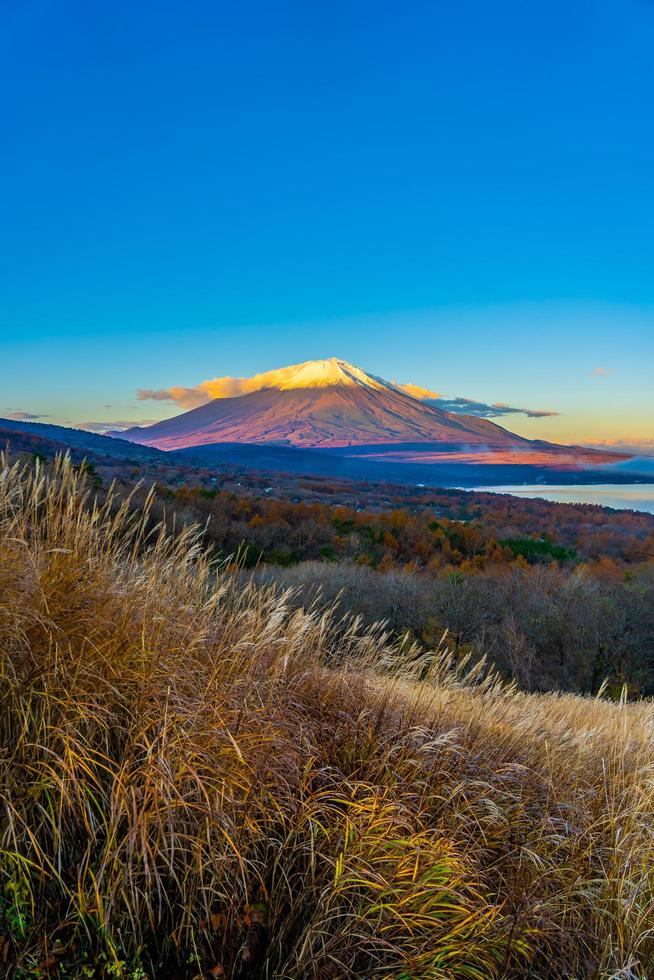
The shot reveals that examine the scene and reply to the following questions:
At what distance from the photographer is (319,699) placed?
4203 millimetres

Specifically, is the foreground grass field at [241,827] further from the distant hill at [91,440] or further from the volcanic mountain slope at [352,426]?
the volcanic mountain slope at [352,426]

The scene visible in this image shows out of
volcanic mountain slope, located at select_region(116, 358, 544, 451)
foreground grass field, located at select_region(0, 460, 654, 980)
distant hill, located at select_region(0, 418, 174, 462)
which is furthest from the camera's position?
volcanic mountain slope, located at select_region(116, 358, 544, 451)

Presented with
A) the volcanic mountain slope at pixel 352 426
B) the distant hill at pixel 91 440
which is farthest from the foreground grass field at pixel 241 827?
the volcanic mountain slope at pixel 352 426

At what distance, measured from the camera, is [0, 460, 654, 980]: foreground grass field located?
2539 mm

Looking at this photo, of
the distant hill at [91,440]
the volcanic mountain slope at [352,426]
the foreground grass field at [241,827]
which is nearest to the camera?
the foreground grass field at [241,827]

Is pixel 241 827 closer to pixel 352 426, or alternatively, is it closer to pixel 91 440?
pixel 91 440

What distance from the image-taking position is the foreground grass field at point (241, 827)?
254 centimetres

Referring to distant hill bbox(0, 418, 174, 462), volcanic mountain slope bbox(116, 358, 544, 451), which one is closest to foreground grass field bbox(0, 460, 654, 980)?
distant hill bbox(0, 418, 174, 462)

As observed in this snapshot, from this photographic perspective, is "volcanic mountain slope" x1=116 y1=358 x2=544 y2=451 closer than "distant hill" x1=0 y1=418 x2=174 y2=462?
No

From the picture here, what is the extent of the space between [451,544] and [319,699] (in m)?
33.1

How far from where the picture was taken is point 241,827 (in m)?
2.79

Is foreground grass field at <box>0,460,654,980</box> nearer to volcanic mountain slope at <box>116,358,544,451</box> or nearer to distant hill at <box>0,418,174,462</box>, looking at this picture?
distant hill at <box>0,418,174,462</box>

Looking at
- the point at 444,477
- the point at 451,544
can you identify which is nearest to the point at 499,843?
the point at 451,544

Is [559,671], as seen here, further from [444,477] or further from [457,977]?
[444,477]
